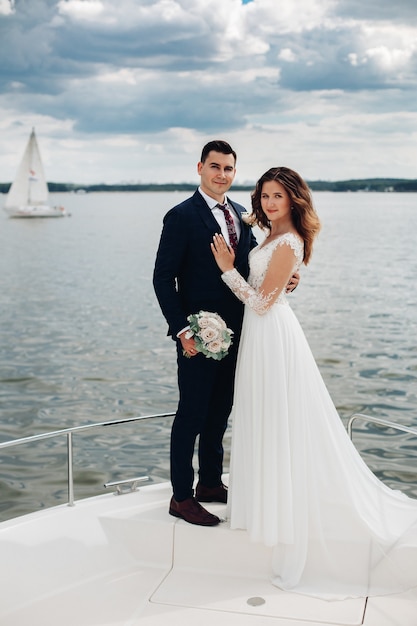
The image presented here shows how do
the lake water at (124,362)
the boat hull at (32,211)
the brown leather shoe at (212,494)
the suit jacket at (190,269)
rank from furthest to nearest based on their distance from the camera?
1. the boat hull at (32,211)
2. the lake water at (124,362)
3. the brown leather shoe at (212,494)
4. the suit jacket at (190,269)

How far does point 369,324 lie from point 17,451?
10.0m

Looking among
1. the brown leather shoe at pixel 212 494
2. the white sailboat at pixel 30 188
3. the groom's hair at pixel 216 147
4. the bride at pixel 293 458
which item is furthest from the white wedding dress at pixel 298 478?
the white sailboat at pixel 30 188

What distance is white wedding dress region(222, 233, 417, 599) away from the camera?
3281 mm

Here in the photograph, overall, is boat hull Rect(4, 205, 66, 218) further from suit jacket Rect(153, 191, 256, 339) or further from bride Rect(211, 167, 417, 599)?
bride Rect(211, 167, 417, 599)

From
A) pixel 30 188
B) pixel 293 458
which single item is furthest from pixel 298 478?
pixel 30 188

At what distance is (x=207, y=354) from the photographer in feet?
11.0

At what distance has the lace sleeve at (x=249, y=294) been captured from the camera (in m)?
3.34

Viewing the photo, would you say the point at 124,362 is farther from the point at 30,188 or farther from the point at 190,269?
the point at 30,188

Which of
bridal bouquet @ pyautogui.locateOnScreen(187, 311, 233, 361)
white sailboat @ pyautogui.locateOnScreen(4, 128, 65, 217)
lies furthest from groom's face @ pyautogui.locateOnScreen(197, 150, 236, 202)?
white sailboat @ pyautogui.locateOnScreen(4, 128, 65, 217)

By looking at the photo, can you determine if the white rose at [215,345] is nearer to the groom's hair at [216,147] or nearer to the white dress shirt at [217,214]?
the white dress shirt at [217,214]

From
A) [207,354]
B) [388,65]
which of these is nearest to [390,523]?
[207,354]

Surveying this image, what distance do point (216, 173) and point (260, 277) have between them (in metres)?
0.47

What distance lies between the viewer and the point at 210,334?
3.31 m

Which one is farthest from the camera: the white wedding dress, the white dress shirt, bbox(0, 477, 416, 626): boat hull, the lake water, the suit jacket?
the lake water
